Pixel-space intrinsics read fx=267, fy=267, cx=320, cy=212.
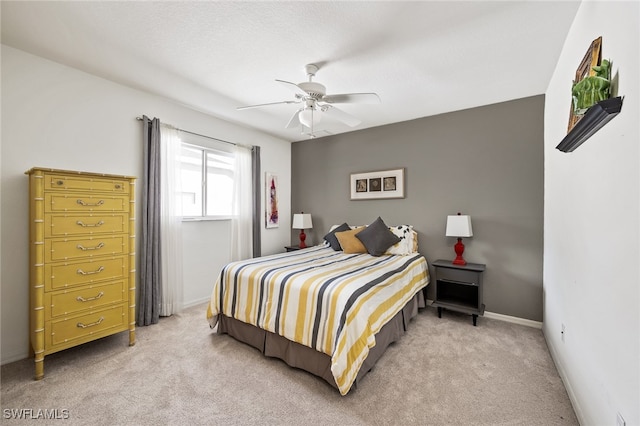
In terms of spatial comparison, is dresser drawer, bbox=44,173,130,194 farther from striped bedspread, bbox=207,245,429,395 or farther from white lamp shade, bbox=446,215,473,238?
white lamp shade, bbox=446,215,473,238

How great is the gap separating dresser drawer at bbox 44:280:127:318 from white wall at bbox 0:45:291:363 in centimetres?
53

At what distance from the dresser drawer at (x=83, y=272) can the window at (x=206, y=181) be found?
1.20 metres

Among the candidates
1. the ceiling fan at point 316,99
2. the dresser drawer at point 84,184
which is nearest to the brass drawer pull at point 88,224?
the dresser drawer at point 84,184

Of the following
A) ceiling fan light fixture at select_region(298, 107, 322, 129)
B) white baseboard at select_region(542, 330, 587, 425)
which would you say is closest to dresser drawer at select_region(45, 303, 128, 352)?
ceiling fan light fixture at select_region(298, 107, 322, 129)

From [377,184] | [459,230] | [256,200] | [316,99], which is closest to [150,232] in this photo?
[256,200]

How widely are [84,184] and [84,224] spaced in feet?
1.10

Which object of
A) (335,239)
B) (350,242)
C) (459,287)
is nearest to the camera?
(459,287)

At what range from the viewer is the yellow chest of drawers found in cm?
204

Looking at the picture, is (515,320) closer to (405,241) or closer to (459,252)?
(459,252)

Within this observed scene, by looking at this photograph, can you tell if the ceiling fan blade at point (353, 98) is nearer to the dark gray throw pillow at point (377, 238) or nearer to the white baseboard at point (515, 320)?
the dark gray throw pillow at point (377, 238)

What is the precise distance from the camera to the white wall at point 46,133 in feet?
7.34

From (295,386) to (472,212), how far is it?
2.90 m

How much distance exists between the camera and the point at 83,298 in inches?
88.7

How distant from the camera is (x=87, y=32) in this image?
81.1 inches
